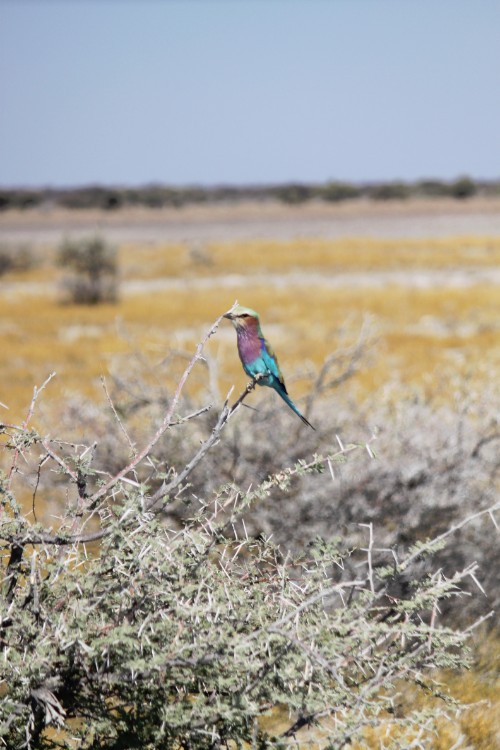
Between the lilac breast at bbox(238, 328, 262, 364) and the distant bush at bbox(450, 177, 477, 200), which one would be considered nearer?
the lilac breast at bbox(238, 328, 262, 364)

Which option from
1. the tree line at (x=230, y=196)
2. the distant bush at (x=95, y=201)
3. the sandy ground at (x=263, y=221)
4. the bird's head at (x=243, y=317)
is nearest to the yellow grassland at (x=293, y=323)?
the bird's head at (x=243, y=317)

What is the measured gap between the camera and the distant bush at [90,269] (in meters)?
26.2

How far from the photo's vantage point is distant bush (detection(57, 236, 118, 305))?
2616cm

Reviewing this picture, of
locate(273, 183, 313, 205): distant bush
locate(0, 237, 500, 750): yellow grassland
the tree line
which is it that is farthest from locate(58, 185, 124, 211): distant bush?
locate(0, 237, 500, 750): yellow grassland

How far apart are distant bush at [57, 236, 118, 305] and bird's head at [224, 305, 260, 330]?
24673 mm

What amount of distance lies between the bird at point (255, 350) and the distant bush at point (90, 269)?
24503 millimetres

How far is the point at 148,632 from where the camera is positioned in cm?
204

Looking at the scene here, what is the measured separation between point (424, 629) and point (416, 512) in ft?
7.56

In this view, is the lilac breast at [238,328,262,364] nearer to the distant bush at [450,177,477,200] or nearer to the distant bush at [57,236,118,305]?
the distant bush at [57,236,118,305]

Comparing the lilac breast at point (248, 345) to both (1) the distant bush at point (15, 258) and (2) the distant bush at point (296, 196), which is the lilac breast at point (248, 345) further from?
(2) the distant bush at point (296, 196)

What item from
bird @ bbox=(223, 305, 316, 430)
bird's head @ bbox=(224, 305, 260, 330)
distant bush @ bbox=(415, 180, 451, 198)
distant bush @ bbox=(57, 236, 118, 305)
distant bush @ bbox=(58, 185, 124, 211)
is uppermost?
distant bush @ bbox=(415, 180, 451, 198)

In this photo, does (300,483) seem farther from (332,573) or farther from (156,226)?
(156,226)

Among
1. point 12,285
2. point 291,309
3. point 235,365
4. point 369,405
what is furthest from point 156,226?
point 369,405

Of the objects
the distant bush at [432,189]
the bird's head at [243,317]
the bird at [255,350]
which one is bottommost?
the bird at [255,350]
